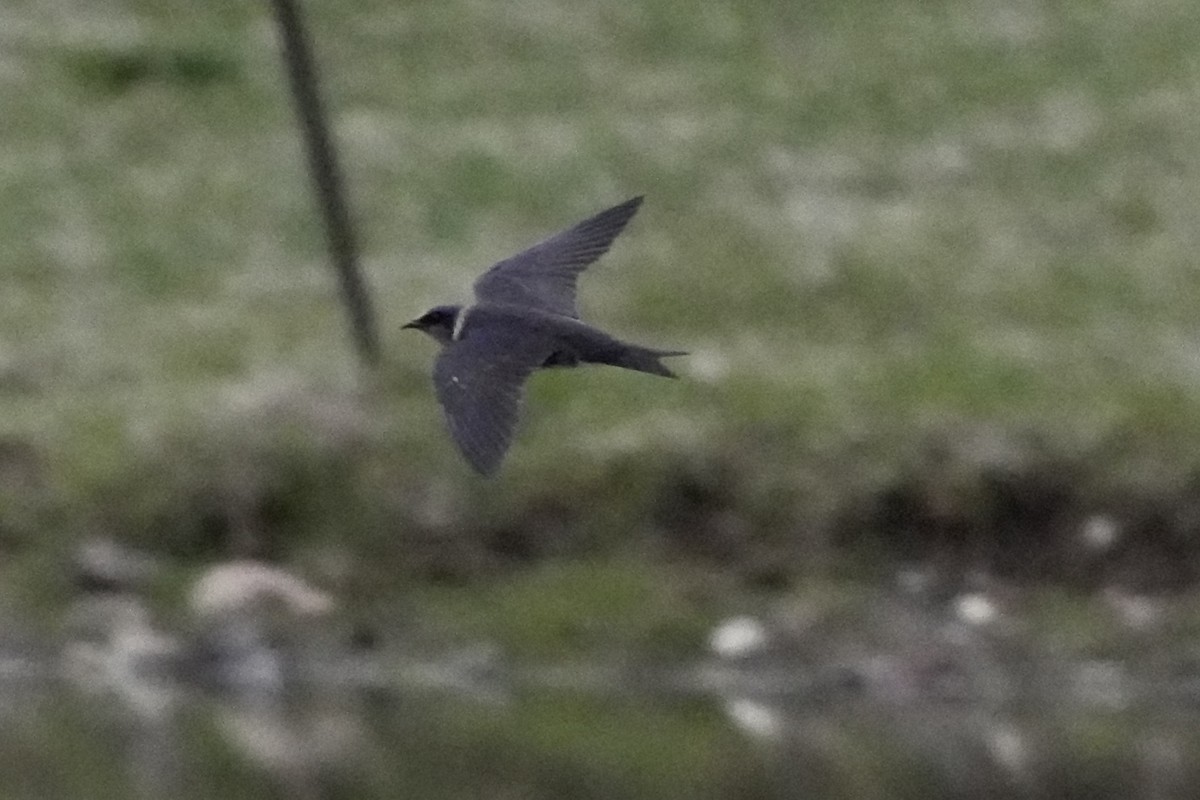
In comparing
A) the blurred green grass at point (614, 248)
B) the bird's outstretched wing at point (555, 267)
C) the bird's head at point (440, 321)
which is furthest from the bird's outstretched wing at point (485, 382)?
the blurred green grass at point (614, 248)

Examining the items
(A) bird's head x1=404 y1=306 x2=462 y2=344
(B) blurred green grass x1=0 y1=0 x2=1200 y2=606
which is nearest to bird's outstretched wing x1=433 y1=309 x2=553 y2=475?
(A) bird's head x1=404 y1=306 x2=462 y2=344

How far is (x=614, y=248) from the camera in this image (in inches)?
1034

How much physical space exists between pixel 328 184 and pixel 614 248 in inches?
103

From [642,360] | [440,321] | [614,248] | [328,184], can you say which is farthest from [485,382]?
[614,248]

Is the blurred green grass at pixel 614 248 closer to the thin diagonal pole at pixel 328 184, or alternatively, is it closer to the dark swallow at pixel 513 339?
the thin diagonal pole at pixel 328 184

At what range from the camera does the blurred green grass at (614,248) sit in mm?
22297

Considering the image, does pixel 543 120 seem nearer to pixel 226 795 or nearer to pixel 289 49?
pixel 289 49

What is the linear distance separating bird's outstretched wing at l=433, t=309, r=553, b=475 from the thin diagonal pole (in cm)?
1082

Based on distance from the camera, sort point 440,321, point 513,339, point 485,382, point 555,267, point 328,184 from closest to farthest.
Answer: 1. point 485,382
2. point 513,339
3. point 440,321
4. point 555,267
5. point 328,184

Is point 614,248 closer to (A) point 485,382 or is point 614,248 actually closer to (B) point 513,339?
(B) point 513,339

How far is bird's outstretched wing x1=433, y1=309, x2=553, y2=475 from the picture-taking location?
11.4 m

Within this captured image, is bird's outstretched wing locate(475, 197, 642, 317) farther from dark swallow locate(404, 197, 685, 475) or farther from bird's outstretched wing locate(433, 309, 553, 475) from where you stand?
bird's outstretched wing locate(433, 309, 553, 475)

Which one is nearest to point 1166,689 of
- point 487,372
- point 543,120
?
point 487,372

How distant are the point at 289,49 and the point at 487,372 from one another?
453 inches
